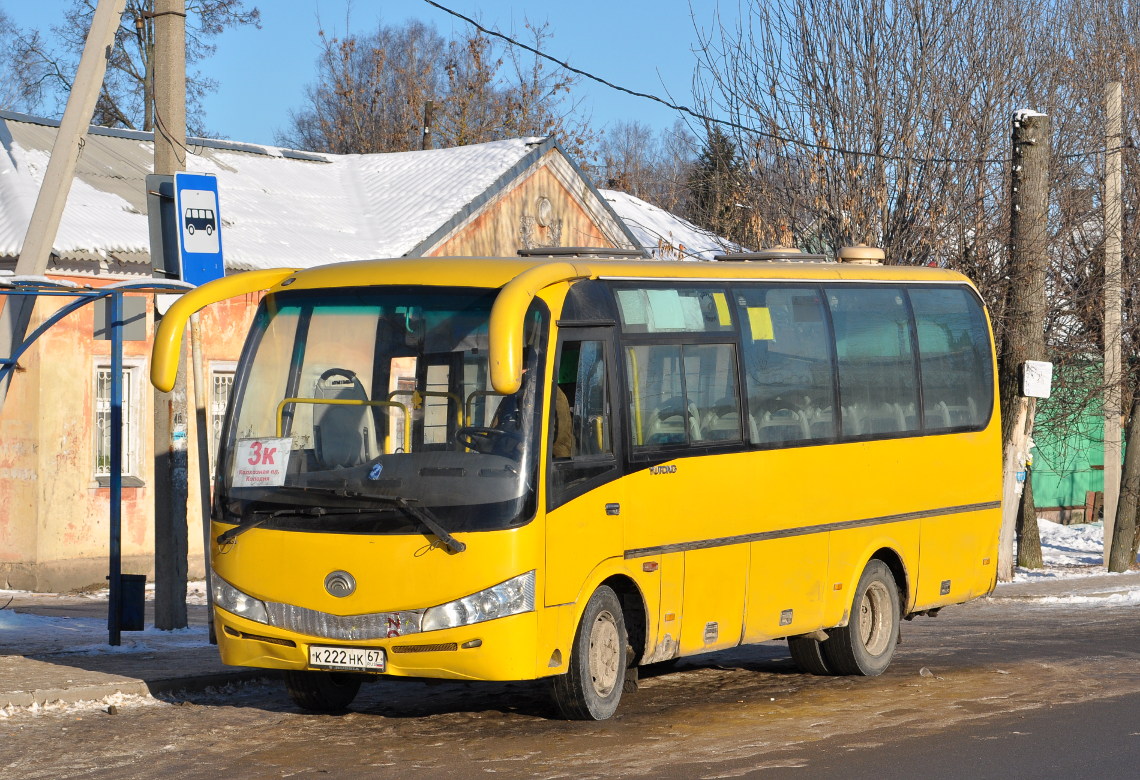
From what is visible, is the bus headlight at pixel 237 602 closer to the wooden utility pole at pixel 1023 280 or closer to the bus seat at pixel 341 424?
the bus seat at pixel 341 424

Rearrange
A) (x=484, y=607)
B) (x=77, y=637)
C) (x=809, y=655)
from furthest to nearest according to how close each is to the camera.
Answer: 1. (x=77, y=637)
2. (x=809, y=655)
3. (x=484, y=607)

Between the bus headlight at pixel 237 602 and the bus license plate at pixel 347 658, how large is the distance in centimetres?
40

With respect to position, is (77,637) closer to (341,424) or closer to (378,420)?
(341,424)

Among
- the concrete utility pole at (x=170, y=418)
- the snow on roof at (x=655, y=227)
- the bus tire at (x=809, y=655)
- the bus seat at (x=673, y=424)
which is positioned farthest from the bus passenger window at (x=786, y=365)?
the snow on roof at (x=655, y=227)

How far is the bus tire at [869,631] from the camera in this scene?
37.8ft

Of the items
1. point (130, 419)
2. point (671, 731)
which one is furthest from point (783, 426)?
point (130, 419)

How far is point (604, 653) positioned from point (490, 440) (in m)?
1.53

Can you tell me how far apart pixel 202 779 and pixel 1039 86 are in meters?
17.9

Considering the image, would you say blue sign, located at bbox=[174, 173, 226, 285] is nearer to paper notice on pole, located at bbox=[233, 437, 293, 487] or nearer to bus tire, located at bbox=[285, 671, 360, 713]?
paper notice on pole, located at bbox=[233, 437, 293, 487]

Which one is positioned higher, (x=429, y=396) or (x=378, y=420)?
(x=429, y=396)

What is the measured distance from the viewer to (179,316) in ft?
30.2

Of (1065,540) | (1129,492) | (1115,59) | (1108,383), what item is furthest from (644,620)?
(1065,540)

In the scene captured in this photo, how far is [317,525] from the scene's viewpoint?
29.0ft

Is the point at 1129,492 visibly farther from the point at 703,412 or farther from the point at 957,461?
the point at 703,412
